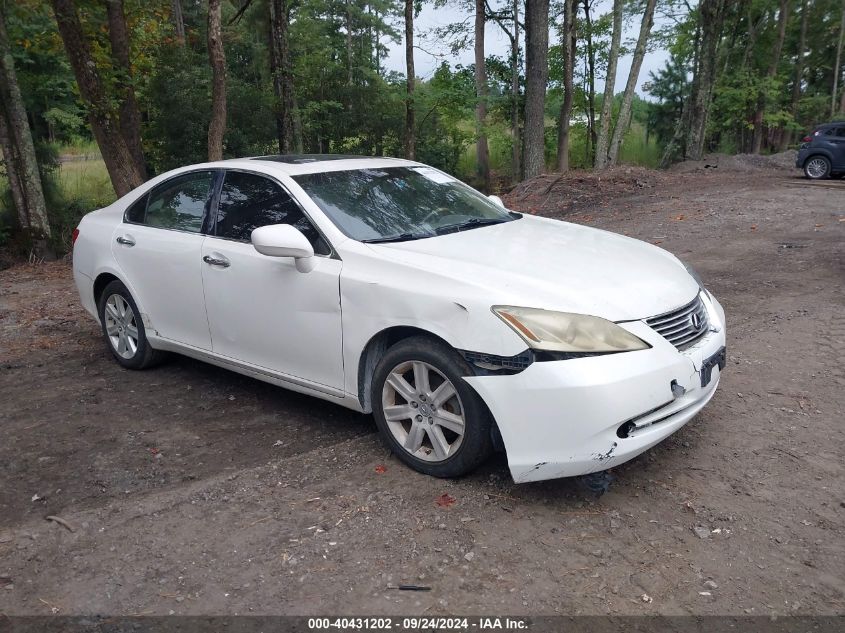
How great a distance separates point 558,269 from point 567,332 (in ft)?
1.76

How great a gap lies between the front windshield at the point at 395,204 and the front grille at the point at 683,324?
1.45 m

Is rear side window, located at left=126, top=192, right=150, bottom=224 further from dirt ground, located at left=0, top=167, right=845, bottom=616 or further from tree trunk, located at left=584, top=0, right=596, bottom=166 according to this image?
tree trunk, located at left=584, top=0, right=596, bottom=166

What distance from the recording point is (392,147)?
30.2 m

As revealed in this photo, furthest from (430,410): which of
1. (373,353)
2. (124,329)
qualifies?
(124,329)

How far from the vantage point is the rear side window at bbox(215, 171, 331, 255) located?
14.0ft

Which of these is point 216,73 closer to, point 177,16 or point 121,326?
point 121,326

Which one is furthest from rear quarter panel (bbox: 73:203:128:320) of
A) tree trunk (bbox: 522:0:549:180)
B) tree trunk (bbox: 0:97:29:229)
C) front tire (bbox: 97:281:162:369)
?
tree trunk (bbox: 522:0:549:180)

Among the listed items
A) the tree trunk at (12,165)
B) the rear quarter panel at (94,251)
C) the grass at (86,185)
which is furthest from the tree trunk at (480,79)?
the rear quarter panel at (94,251)

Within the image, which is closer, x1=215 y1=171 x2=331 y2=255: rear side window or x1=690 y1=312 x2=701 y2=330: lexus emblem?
x1=690 y1=312 x2=701 y2=330: lexus emblem

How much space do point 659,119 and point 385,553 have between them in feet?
139

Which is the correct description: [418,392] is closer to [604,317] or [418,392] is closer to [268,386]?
[604,317]

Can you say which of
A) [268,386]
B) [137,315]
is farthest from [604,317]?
[137,315]

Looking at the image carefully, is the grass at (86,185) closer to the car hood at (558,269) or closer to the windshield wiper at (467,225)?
the windshield wiper at (467,225)

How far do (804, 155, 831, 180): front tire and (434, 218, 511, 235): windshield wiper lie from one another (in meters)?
15.7
